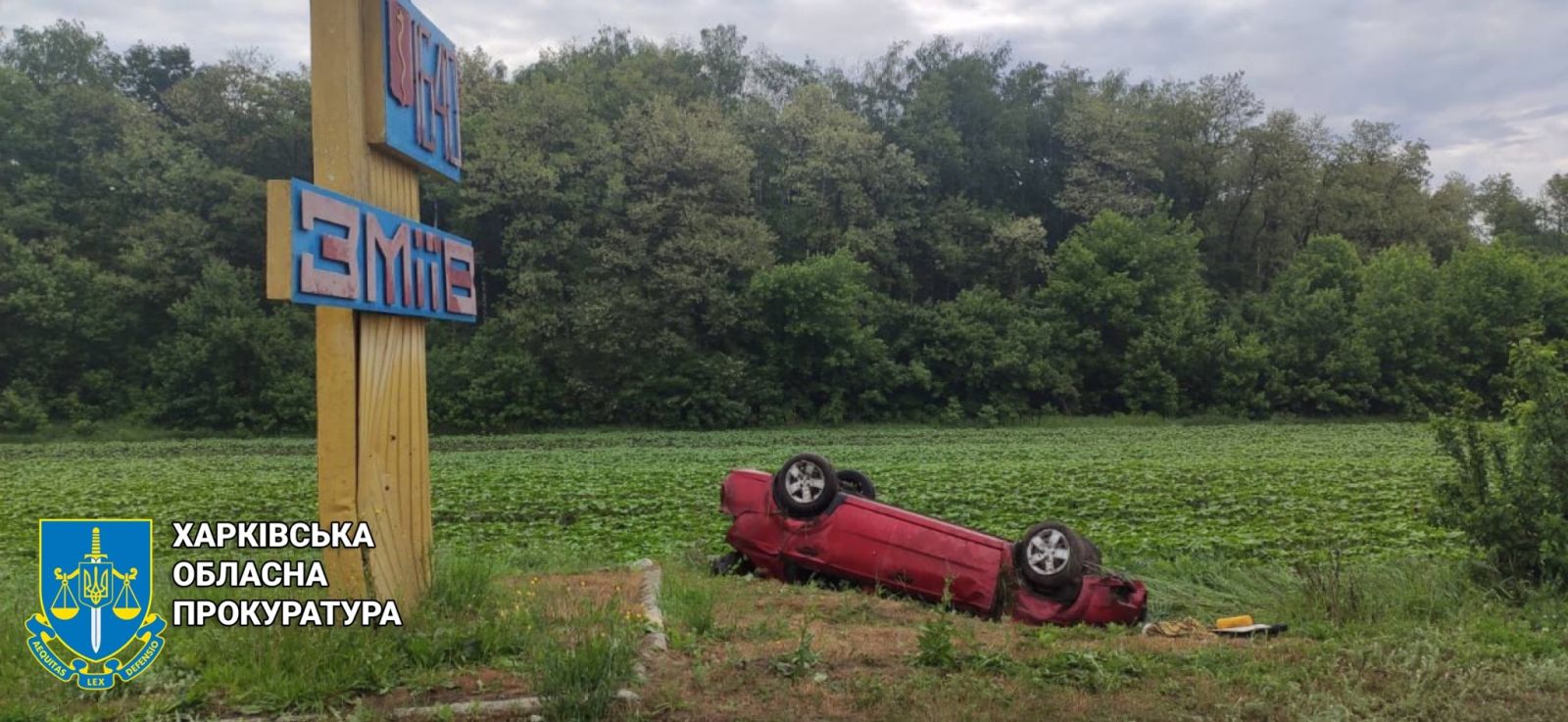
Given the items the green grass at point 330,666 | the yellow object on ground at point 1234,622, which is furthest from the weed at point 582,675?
the yellow object on ground at point 1234,622

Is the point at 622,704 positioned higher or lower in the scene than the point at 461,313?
lower

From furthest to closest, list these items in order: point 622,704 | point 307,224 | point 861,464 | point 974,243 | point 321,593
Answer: point 974,243, point 861,464, point 321,593, point 307,224, point 622,704

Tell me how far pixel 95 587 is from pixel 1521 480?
8.68 meters

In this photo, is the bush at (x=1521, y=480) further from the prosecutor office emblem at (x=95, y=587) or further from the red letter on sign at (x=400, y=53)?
the prosecutor office emblem at (x=95, y=587)

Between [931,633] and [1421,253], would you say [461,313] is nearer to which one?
[931,633]

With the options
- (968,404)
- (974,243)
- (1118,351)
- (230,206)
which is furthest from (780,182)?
(230,206)

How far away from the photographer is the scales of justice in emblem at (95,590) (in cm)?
404

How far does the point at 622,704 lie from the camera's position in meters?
4.11

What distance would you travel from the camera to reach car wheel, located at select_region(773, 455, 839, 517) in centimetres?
806

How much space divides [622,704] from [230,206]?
42885 mm

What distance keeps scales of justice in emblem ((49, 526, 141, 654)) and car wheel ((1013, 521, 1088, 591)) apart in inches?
222

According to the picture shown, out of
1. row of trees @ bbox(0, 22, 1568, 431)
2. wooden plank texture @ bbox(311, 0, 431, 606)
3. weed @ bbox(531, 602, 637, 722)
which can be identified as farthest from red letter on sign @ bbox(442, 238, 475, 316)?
row of trees @ bbox(0, 22, 1568, 431)

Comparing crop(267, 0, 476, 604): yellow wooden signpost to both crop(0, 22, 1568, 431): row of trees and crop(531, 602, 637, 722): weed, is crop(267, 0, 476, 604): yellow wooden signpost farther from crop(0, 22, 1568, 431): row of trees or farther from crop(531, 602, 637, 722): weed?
crop(0, 22, 1568, 431): row of trees

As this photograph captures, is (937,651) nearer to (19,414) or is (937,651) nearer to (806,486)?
(806,486)
